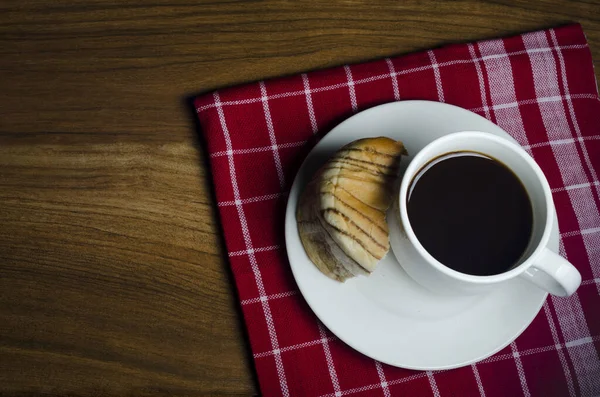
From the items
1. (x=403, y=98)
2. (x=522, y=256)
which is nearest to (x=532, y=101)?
(x=403, y=98)

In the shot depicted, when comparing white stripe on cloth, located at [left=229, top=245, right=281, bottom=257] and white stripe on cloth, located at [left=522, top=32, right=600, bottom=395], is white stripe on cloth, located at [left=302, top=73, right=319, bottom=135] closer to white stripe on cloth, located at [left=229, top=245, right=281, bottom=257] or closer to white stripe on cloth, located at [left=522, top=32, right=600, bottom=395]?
white stripe on cloth, located at [left=229, top=245, right=281, bottom=257]

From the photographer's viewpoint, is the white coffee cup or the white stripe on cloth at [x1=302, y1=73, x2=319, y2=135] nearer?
the white coffee cup

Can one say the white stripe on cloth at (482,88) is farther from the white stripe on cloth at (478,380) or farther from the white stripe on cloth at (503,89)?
the white stripe on cloth at (478,380)

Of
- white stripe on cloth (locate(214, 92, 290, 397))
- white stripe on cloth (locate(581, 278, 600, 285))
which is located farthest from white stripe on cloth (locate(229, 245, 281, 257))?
white stripe on cloth (locate(581, 278, 600, 285))

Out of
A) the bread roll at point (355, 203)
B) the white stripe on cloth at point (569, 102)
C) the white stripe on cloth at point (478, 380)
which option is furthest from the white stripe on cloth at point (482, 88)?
the white stripe on cloth at point (478, 380)

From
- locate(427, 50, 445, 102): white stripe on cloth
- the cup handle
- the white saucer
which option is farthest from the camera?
locate(427, 50, 445, 102): white stripe on cloth

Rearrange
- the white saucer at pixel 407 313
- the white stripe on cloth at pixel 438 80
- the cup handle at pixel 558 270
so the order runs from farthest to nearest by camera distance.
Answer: the white stripe on cloth at pixel 438 80 → the white saucer at pixel 407 313 → the cup handle at pixel 558 270
